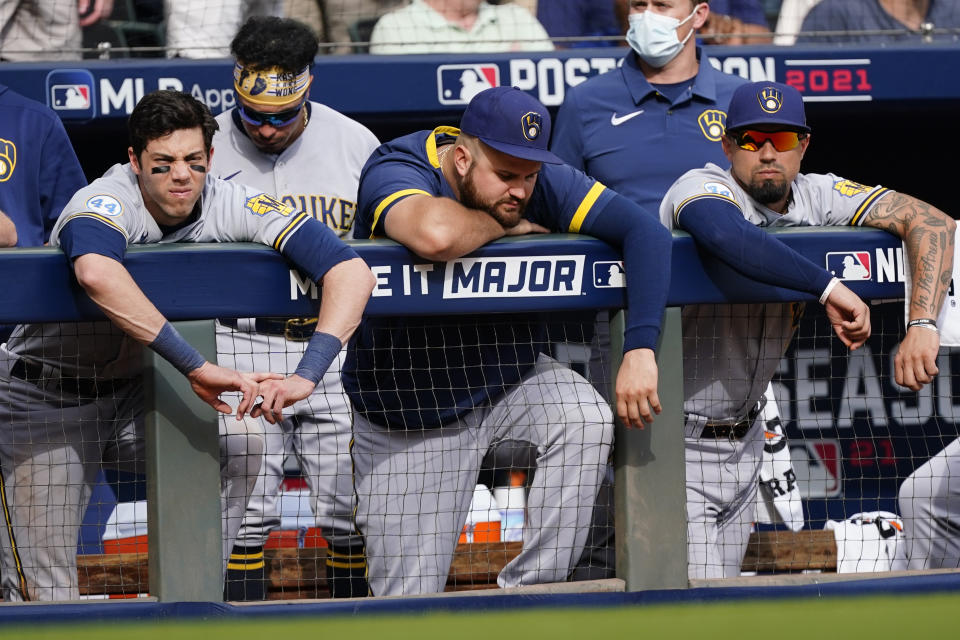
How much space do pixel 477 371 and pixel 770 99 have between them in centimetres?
97

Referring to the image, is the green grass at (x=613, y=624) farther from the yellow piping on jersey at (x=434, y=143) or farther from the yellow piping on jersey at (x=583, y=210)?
the yellow piping on jersey at (x=434, y=143)

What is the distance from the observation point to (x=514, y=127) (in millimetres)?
2752

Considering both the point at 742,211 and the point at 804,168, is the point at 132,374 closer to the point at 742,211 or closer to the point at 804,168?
the point at 742,211

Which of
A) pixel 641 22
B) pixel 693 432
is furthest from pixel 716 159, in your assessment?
pixel 693 432

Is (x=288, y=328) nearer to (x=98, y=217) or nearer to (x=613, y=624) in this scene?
(x=98, y=217)

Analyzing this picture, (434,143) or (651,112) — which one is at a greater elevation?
(651,112)

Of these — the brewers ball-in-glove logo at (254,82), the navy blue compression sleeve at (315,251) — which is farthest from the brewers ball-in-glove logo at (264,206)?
the brewers ball-in-glove logo at (254,82)

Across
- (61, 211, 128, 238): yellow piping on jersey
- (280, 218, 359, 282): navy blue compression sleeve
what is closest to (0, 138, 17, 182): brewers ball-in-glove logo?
(61, 211, 128, 238): yellow piping on jersey

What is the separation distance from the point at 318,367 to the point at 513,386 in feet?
1.82

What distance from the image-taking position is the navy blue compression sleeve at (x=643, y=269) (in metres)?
2.61

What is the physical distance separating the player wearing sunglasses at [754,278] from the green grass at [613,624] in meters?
0.40

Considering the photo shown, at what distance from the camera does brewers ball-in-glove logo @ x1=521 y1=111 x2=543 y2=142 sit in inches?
108

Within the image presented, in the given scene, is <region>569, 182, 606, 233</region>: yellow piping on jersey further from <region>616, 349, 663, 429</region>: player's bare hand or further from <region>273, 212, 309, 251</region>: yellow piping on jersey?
<region>273, 212, 309, 251</region>: yellow piping on jersey

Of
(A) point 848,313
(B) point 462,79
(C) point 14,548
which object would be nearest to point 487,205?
(A) point 848,313
